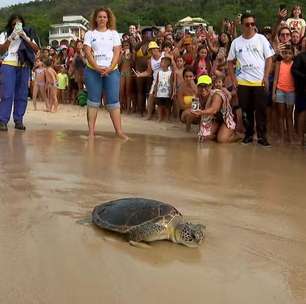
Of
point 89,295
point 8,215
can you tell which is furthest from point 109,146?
point 89,295

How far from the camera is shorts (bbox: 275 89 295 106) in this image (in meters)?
7.61

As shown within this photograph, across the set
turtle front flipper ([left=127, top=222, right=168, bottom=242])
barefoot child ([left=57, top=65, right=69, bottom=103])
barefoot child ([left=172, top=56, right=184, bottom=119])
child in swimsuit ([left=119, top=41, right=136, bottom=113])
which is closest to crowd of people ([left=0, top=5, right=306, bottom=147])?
barefoot child ([left=172, top=56, right=184, bottom=119])

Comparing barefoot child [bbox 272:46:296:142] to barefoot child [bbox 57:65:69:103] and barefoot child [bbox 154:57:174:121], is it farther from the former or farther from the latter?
barefoot child [bbox 57:65:69:103]

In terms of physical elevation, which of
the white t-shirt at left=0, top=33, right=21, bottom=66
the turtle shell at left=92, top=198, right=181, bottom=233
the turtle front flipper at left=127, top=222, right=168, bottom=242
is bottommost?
the turtle front flipper at left=127, top=222, right=168, bottom=242

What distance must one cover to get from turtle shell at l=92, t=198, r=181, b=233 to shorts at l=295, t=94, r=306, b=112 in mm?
4503

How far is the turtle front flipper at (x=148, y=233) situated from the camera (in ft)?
10.3

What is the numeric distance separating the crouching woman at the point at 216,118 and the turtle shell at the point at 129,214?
421 centimetres

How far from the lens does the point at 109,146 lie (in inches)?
257

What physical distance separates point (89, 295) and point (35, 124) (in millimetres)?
6783

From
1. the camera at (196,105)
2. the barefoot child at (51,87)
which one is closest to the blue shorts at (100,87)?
the camera at (196,105)

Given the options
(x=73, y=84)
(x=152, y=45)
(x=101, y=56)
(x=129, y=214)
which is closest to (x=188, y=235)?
(x=129, y=214)

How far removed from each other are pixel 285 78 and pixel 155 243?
497 centimetres

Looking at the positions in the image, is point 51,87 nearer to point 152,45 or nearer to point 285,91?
point 152,45

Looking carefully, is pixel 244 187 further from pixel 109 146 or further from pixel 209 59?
pixel 209 59
